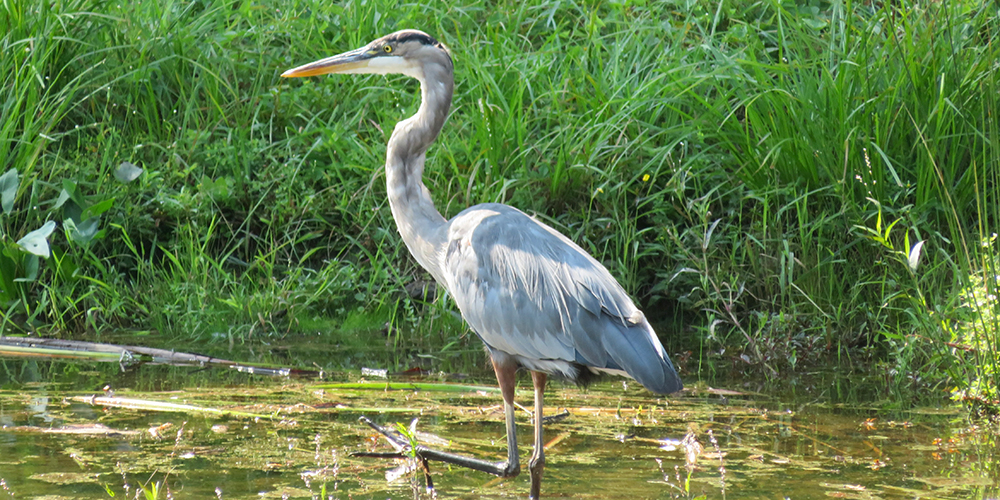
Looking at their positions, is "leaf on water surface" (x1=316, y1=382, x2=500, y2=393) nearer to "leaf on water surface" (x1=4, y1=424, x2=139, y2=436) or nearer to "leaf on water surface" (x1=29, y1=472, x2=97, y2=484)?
"leaf on water surface" (x1=4, y1=424, x2=139, y2=436)

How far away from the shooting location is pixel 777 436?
12.7ft

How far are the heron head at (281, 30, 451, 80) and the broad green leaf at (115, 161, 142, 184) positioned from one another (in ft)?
6.62

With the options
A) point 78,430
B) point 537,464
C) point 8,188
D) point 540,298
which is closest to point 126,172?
point 8,188

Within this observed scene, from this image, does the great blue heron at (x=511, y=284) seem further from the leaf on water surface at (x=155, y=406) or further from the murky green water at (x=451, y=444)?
the leaf on water surface at (x=155, y=406)

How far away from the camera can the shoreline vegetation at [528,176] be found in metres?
5.14

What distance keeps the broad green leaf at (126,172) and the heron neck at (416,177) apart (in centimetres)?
233

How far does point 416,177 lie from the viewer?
4.14m

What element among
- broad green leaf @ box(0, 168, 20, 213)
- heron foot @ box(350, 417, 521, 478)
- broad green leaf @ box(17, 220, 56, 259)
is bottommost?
heron foot @ box(350, 417, 521, 478)

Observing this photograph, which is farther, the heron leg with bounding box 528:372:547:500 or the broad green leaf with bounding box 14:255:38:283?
the broad green leaf with bounding box 14:255:38:283

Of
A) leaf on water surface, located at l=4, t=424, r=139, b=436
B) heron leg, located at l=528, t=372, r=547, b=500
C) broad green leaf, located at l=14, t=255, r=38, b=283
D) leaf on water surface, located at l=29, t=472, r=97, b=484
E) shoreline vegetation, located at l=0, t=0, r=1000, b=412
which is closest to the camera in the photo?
leaf on water surface, located at l=29, t=472, r=97, b=484

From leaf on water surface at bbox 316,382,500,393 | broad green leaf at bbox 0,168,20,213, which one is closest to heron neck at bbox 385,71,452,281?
leaf on water surface at bbox 316,382,500,393

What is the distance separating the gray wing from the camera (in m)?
3.44

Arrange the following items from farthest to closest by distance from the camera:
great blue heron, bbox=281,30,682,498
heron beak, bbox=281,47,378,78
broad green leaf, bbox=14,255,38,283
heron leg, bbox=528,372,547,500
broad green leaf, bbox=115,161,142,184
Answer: broad green leaf, bbox=115,161,142,184, broad green leaf, bbox=14,255,38,283, heron beak, bbox=281,47,378,78, great blue heron, bbox=281,30,682,498, heron leg, bbox=528,372,547,500

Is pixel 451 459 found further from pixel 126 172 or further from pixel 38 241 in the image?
pixel 126 172
